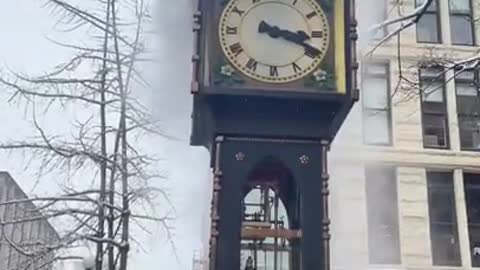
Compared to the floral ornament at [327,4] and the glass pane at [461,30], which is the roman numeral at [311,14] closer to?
the floral ornament at [327,4]

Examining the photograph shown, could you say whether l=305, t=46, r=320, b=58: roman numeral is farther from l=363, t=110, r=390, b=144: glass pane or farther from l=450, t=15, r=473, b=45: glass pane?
l=450, t=15, r=473, b=45: glass pane

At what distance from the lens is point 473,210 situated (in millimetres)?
7406

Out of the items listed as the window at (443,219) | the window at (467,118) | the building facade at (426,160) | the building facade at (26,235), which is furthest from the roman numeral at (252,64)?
the window at (467,118)

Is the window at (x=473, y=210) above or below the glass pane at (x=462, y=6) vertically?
below

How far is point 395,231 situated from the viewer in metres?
7.03

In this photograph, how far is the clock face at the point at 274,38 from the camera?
1975 millimetres

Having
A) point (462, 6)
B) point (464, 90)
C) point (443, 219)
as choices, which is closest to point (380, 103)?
point (464, 90)

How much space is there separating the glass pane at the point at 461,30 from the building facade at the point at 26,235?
517cm

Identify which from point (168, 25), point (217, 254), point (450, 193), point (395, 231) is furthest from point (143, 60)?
point (450, 193)

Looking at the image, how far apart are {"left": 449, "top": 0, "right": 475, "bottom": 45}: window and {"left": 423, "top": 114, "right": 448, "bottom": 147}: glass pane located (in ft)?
3.08

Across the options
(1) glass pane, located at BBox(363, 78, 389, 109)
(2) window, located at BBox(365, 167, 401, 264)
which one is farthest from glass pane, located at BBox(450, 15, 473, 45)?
(2) window, located at BBox(365, 167, 401, 264)

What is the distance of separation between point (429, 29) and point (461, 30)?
384 mm

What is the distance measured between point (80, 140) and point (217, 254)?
2892 mm

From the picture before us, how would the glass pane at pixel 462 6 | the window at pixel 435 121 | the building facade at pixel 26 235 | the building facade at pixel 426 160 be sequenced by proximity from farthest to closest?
the glass pane at pixel 462 6 < the window at pixel 435 121 < the building facade at pixel 426 160 < the building facade at pixel 26 235
